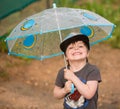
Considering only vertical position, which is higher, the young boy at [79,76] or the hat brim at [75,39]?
the hat brim at [75,39]

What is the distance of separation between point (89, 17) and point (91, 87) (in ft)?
2.43

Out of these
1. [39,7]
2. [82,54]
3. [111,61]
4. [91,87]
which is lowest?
[111,61]

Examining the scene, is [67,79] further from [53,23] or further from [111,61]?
[111,61]

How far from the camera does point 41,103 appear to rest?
576cm

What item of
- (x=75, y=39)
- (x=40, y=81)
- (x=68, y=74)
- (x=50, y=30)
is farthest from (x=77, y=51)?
(x=40, y=81)

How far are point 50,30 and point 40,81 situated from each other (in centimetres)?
303

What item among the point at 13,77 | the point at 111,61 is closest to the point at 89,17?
the point at 13,77

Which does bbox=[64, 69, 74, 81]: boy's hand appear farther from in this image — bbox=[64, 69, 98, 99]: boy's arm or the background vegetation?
the background vegetation

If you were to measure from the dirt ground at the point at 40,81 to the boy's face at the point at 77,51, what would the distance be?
7.68 feet

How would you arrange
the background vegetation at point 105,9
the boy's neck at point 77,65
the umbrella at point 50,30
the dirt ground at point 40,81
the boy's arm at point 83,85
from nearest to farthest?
the boy's arm at point 83,85
the boy's neck at point 77,65
the umbrella at point 50,30
the dirt ground at point 40,81
the background vegetation at point 105,9

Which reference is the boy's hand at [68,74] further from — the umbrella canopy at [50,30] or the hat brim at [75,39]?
the umbrella canopy at [50,30]

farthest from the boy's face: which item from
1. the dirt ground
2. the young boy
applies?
the dirt ground

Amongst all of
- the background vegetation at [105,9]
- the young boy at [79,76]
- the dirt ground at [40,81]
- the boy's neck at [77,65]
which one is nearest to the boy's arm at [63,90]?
the young boy at [79,76]

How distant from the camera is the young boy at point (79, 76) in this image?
336 cm
